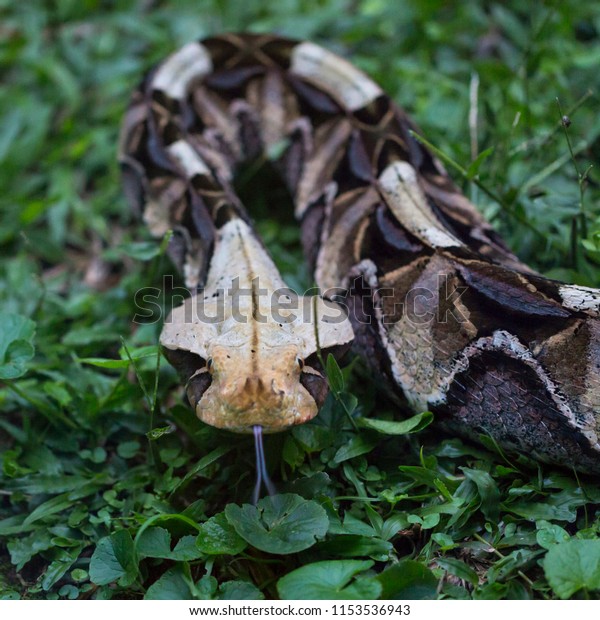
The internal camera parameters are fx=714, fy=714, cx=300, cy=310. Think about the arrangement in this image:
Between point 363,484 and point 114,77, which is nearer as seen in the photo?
point 363,484

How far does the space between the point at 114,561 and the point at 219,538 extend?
0.48m

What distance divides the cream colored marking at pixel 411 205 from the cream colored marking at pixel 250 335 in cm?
62

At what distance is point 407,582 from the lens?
2.91m

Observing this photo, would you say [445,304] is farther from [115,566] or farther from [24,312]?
[24,312]

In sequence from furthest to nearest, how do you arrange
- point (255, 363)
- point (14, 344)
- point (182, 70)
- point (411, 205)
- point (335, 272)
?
1. point (182, 70)
2. point (335, 272)
3. point (411, 205)
4. point (14, 344)
5. point (255, 363)

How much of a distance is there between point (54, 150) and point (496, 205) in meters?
3.72

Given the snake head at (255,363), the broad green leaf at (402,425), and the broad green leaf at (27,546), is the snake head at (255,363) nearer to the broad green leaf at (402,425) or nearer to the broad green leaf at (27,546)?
the broad green leaf at (402,425)

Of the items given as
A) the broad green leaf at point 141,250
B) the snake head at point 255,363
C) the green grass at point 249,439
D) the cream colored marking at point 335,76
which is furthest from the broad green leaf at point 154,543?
the cream colored marking at point 335,76

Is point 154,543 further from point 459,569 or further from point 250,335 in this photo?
point 459,569

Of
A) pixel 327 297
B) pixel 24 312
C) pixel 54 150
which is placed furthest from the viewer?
pixel 54 150

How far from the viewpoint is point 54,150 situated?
6098 millimetres

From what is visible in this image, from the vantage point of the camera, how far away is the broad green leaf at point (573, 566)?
108 inches

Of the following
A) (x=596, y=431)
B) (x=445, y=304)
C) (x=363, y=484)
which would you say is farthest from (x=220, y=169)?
(x=596, y=431)

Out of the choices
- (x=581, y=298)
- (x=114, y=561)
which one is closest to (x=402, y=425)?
(x=581, y=298)
